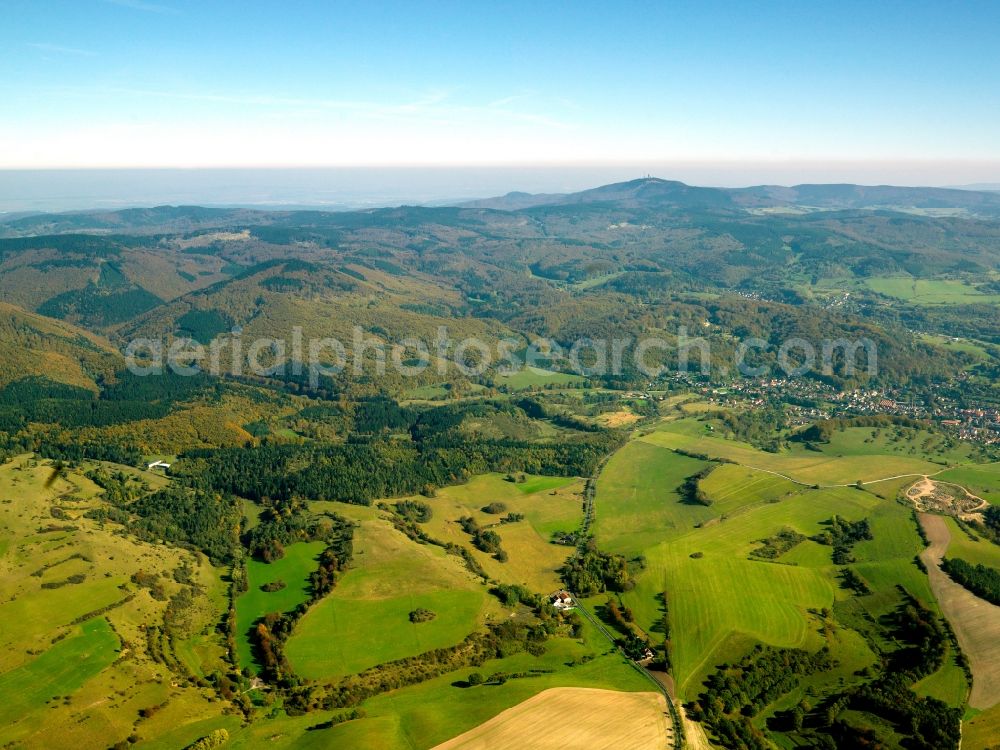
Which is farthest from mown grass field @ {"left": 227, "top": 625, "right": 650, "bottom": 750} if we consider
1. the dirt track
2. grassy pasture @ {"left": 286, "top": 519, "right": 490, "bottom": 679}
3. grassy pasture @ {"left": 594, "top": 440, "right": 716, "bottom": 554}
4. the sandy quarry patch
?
the sandy quarry patch

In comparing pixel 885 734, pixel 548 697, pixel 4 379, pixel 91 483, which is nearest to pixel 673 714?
pixel 548 697

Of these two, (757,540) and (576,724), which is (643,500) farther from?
(576,724)

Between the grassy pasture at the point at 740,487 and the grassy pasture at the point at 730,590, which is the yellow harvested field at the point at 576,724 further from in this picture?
the grassy pasture at the point at 740,487

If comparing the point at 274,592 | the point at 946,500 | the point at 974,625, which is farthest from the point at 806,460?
the point at 274,592

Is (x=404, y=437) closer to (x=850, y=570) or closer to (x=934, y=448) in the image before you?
(x=850, y=570)

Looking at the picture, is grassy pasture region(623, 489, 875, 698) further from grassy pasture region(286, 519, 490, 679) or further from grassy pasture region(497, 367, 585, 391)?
grassy pasture region(497, 367, 585, 391)

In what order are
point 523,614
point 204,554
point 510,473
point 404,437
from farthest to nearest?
point 404,437, point 510,473, point 204,554, point 523,614
